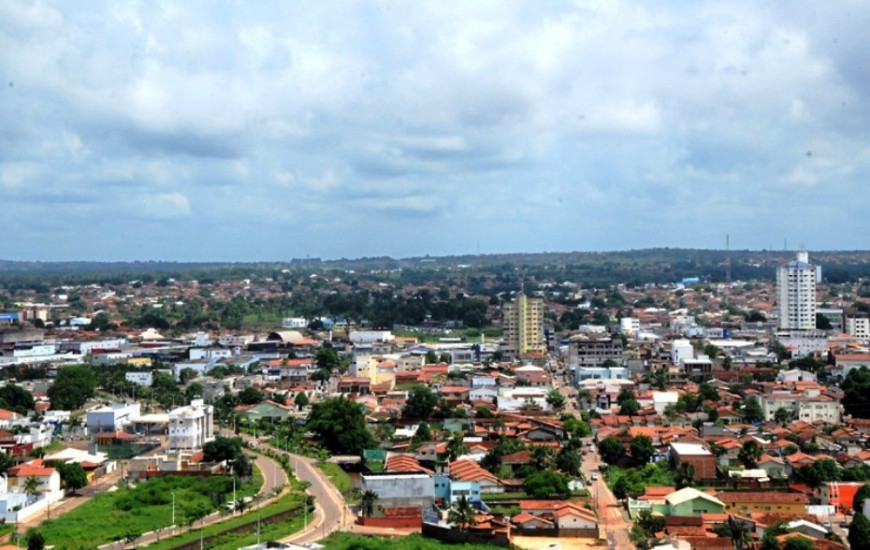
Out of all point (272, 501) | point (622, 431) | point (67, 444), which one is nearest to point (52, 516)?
point (272, 501)

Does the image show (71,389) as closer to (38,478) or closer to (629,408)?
(38,478)

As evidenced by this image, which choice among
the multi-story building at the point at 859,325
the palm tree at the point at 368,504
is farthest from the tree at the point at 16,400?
the multi-story building at the point at 859,325

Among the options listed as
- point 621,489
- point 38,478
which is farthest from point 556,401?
point 38,478

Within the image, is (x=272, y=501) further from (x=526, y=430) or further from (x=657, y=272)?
(x=657, y=272)

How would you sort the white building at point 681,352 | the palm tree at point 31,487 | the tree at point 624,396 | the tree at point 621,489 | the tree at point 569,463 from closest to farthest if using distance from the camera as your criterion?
the palm tree at point 31,487
the tree at point 621,489
the tree at point 569,463
the tree at point 624,396
the white building at point 681,352

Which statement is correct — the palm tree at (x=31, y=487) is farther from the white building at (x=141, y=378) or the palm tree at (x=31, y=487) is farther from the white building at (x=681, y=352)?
the white building at (x=681, y=352)
